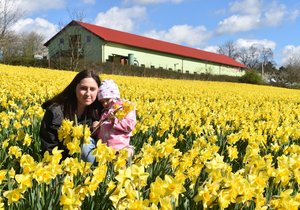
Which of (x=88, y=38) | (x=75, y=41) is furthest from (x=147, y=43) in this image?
(x=75, y=41)

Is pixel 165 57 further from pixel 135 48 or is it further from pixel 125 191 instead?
pixel 125 191

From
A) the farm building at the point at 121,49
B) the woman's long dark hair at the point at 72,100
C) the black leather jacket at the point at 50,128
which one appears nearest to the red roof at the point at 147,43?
the farm building at the point at 121,49

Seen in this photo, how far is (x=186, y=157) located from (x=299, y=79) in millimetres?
62111

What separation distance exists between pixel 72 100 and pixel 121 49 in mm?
39218

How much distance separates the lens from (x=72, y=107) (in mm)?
3803

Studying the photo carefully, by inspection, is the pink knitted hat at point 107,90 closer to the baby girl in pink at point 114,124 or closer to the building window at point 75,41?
the baby girl in pink at point 114,124

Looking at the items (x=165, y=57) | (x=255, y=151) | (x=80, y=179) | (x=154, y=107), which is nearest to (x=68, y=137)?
(x=80, y=179)

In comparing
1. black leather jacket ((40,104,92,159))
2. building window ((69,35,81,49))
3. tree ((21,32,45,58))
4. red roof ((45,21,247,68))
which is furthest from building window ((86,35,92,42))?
black leather jacket ((40,104,92,159))

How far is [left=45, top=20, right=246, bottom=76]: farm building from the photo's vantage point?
3968 centimetres

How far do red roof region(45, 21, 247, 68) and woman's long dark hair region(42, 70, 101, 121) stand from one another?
3692 cm

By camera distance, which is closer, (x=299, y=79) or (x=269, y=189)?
(x=269, y=189)

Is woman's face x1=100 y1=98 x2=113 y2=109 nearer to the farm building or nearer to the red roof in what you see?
the farm building

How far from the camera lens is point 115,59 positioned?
40844 millimetres

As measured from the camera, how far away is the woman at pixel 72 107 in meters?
3.49
